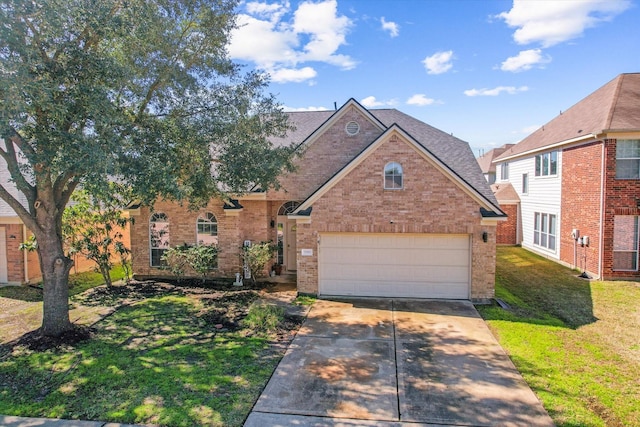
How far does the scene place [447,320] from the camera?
1094 centimetres

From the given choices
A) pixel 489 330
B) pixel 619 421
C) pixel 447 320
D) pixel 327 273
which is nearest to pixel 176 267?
pixel 327 273

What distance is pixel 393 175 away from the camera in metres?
12.6

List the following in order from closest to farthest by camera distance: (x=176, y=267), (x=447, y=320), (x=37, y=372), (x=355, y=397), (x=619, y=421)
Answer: (x=619, y=421)
(x=355, y=397)
(x=37, y=372)
(x=447, y=320)
(x=176, y=267)

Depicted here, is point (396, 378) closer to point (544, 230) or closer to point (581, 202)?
point (581, 202)

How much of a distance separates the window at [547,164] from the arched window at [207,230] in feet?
53.4

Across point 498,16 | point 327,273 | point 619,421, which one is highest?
point 498,16

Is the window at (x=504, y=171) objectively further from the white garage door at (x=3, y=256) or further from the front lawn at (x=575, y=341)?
the white garage door at (x=3, y=256)

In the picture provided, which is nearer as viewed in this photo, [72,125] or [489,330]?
[72,125]

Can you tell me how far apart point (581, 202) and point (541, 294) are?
18.5 feet

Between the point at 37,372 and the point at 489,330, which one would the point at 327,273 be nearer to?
the point at 489,330

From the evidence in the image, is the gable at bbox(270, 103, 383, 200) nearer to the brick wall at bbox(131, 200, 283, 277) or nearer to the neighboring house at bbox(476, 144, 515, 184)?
the brick wall at bbox(131, 200, 283, 277)

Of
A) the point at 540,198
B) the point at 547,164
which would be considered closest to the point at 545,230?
the point at 540,198

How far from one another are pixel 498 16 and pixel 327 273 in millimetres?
10304

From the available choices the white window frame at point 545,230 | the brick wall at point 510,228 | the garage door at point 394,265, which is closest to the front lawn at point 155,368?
the garage door at point 394,265
